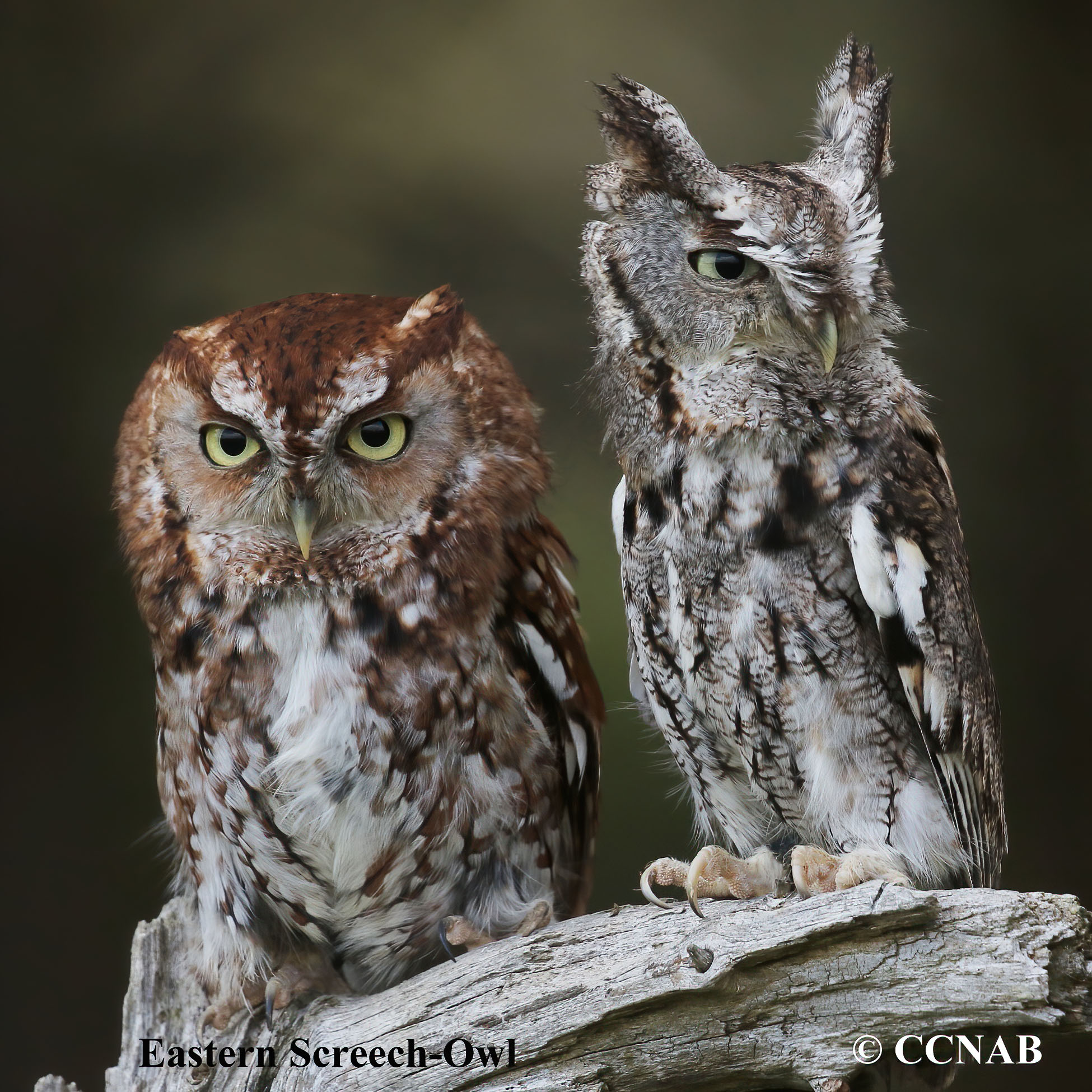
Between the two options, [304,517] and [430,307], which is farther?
[430,307]

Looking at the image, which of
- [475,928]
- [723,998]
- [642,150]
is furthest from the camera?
[475,928]

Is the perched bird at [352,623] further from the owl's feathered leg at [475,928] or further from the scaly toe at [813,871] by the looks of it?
Result: the scaly toe at [813,871]

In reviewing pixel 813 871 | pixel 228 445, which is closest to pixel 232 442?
pixel 228 445

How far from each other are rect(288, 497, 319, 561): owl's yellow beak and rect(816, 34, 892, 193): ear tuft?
24.9 inches

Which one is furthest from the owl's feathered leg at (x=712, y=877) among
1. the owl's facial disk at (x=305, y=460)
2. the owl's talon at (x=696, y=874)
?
the owl's facial disk at (x=305, y=460)

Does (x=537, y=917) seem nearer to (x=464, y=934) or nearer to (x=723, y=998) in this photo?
(x=464, y=934)

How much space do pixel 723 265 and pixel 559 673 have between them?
51 cm

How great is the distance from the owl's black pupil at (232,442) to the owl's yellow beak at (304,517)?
8cm

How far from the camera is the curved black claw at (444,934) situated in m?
1.32

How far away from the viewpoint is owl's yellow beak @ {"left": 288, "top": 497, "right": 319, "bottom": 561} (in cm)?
114

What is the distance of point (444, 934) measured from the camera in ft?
4.34

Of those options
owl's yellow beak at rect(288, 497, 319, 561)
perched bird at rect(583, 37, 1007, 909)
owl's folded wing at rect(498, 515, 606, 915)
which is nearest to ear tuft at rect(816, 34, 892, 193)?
perched bird at rect(583, 37, 1007, 909)

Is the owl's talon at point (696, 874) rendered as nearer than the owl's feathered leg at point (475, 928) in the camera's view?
Yes

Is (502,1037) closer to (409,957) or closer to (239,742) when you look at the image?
(409,957)
